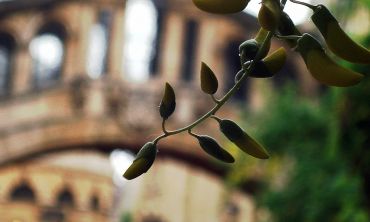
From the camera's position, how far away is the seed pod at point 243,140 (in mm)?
866

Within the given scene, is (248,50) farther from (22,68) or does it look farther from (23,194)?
(23,194)

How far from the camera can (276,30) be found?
83 centimetres

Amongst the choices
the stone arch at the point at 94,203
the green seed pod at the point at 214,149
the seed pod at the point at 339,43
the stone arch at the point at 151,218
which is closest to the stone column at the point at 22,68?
the stone arch at the point at 151,218

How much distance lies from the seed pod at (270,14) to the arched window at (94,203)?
57.0 ft

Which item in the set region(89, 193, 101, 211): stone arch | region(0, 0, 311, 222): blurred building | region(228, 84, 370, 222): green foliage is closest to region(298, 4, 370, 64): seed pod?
region(228, 84, 370, 222): green foliage

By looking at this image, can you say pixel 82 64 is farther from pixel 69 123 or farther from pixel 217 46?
pixel 217 46

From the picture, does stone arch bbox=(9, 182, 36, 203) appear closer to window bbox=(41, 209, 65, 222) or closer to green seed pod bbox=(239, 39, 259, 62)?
window bbox=(41, 209, 65, 222)

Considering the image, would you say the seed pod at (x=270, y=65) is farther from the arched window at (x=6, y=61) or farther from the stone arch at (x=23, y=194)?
the stone arch at (x=23, y=194)

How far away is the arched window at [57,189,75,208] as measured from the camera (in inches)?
698

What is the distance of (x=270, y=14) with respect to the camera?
0.80 meters

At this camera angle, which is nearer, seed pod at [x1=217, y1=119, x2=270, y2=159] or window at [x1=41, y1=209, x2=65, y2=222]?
seed pod at [x1=217, y1=119, x2=270, y2=159]

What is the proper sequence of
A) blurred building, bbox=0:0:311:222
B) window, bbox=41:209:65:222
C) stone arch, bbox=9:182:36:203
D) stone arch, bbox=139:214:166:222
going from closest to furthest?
blurred building, bbox=0:0:311:222
stone arch, bbox=139:214:166:222
stone arch, bbox=9:182:36:203
window, bbox=41:209:65:222

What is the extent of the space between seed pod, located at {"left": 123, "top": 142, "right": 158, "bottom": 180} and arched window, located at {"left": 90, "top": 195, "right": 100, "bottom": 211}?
1727 cm

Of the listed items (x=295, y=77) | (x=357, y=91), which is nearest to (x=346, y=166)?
(x=357, y=91)
